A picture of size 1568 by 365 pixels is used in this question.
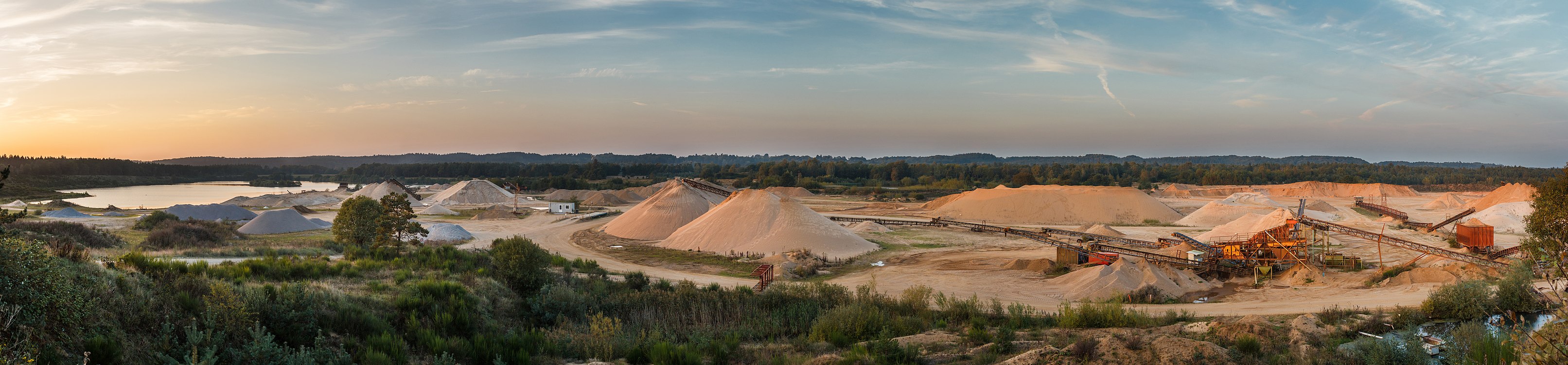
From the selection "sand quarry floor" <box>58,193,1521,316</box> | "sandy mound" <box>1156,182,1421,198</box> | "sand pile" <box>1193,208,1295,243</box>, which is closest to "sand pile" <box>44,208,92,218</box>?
"sand quarry floor" <box>58,193,1521,316</box>

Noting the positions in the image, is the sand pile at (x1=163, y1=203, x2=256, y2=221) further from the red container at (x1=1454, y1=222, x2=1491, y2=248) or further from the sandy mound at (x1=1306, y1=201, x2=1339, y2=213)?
the sandy mound at (x1=1306, y1=201, x2=1339, y2=213)

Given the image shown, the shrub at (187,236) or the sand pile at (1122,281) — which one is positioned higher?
the shrub at (187,236)

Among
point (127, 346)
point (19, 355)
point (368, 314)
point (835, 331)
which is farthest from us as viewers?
point (835, 331)

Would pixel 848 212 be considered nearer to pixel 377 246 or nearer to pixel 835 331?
pixel 377 246

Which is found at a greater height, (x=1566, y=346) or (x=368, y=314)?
(x=1566, y=346)

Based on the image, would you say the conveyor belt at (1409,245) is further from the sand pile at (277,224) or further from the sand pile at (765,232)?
the sand pile at (277,224)

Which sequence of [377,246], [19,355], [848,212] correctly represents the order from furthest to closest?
[848,212]
[377,246]
[19,355]

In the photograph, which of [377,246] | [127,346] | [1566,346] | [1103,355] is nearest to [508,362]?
[127,346]

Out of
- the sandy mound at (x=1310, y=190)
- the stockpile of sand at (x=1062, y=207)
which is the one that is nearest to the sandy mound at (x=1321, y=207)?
the stockpile of sand at (x=1062, y=207)
